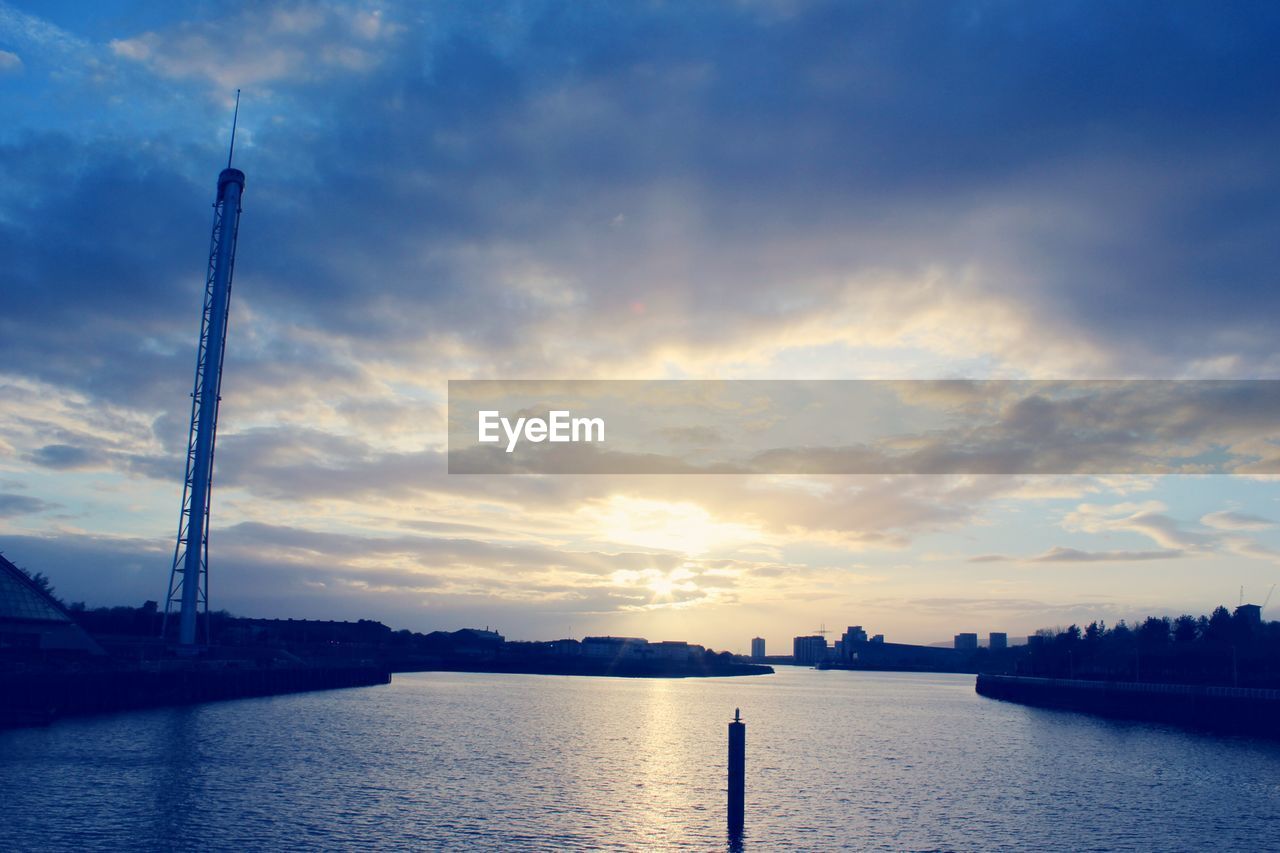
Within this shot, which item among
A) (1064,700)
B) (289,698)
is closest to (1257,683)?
(1064,700)

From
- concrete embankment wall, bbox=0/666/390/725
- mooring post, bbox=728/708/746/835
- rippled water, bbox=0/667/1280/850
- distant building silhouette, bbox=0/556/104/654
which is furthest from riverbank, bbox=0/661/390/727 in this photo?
mooring post, bbox=728/708/746/835

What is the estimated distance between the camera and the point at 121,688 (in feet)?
330

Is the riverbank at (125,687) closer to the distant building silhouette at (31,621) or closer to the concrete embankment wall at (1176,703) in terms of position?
the distant building silhouette at (31,621)

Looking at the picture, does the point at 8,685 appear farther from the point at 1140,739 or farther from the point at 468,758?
the point at 1140,739

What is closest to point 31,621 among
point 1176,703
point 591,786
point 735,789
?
point 591,786

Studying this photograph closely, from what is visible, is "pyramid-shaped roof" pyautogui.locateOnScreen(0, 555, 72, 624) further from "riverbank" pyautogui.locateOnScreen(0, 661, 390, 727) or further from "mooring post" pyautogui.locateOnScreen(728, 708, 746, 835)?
"mooring post" pyautogui.locateOnScreen(728, 708, 746, 835)

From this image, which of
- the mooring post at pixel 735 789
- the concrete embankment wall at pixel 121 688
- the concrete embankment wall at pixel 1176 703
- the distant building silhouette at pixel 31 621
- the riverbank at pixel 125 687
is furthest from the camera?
the distant building silhouette at pixel 31 621

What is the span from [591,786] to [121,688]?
63.4 m

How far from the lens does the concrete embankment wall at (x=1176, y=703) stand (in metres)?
110

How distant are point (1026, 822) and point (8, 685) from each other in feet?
262

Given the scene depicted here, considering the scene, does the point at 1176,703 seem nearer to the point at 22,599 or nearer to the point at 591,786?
the point at 591,786

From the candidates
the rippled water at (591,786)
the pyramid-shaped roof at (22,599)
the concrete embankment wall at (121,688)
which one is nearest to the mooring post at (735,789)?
the rippled water at (591,786)

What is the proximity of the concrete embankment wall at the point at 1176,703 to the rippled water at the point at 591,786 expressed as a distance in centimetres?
798

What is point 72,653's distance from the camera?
120 meters
